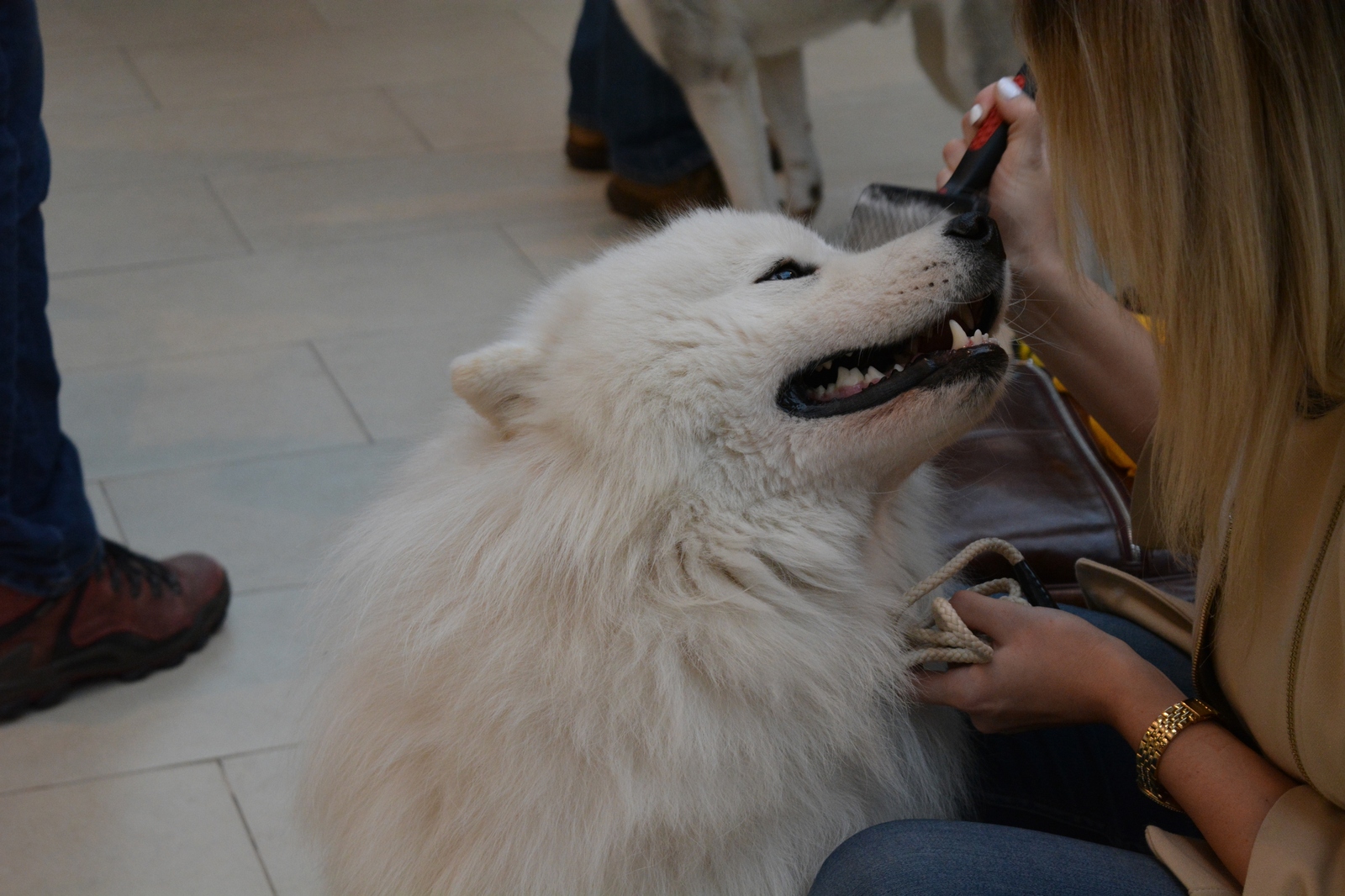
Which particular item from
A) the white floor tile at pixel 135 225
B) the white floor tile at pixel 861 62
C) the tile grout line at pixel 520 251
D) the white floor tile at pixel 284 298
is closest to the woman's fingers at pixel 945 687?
the white floor tile at pixel 284 298

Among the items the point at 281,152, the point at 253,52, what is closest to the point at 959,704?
the point at 281,152

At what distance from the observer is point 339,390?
3.29 m

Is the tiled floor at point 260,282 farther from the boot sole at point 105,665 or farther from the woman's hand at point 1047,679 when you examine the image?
the woman's hand at point 1047,679

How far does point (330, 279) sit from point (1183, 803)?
3.21m

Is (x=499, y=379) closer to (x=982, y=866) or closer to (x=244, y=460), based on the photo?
(x=982, y=866)

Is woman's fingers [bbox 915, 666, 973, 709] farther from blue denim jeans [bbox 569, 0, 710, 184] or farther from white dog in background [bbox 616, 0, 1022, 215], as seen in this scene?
blue denim jeans [bbox 569, 0, 710, 184]

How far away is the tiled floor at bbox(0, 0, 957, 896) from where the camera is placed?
212 centimetres

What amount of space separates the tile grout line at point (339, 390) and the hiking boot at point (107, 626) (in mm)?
688

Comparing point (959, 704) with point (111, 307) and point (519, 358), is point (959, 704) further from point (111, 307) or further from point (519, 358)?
point (111, 307)

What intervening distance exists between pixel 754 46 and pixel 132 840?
2.58 m

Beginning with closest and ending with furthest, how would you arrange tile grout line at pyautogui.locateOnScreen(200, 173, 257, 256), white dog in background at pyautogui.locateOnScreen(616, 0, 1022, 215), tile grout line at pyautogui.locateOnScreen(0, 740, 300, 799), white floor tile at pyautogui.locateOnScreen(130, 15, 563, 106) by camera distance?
1. tile grout line at pyautogui.locateOnScreen(0, 740, 300, 799)
2. white dog in background at pyautogui.locateOnScreen(616, 0, 1022, 215)
3. tile grout line at pyautogui.locateOnScreen(200, 173, 257, 256)
4. white floor tile at pyautogui.locateOnScreen(130, 15, 563, 106)

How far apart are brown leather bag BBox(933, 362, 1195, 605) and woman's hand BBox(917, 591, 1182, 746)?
0.27 metres

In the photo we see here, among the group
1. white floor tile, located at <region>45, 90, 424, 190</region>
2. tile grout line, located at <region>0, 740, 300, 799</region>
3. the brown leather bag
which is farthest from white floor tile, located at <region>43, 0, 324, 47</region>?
the brown leather bag

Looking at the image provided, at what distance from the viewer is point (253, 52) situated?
555 cm
